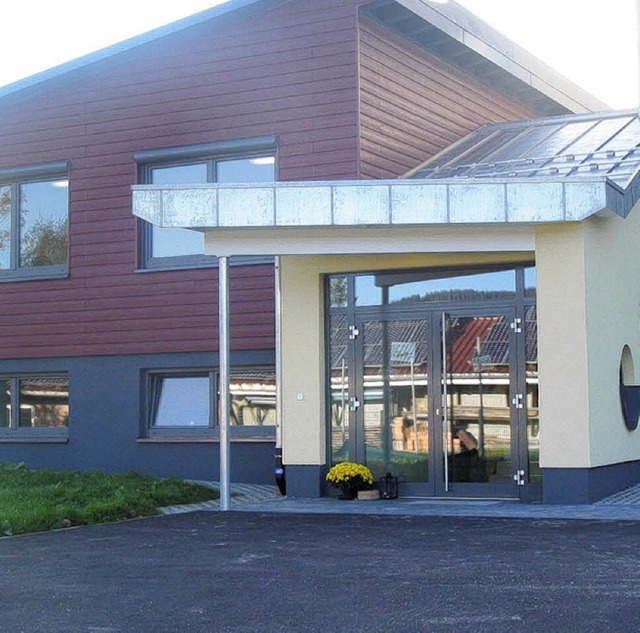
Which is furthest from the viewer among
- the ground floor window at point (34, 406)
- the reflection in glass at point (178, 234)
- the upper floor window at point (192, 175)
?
the ground floor window at point (34, 406)

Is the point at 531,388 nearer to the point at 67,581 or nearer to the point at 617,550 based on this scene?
the point at 617,550

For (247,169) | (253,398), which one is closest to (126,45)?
(247,169)

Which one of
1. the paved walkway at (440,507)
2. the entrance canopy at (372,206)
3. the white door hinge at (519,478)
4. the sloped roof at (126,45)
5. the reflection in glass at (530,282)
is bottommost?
the paved walkway at (440,507)

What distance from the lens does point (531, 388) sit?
13.0 m

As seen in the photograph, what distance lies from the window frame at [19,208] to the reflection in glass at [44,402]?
1.52 meters

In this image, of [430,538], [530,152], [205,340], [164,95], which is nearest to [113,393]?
[205,340]

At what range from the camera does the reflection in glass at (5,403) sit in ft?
59.8

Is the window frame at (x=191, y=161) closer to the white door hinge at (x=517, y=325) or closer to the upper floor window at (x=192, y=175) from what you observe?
the upper floor window at (x=192, y=175)

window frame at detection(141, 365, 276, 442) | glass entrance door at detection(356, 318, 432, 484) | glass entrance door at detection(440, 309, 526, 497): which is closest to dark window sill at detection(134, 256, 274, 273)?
window frame at detection(141, 365, 276, 442)

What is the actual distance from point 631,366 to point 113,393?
282 inches

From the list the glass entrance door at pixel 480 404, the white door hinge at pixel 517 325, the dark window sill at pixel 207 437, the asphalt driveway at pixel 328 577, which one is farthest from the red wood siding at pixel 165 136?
the asphalt driveway at pixel 328 577

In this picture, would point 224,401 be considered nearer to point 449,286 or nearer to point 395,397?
point 395,397

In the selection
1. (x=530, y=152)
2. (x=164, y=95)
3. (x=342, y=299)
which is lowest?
(x=342, y=299)

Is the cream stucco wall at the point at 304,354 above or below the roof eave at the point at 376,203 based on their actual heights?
below
